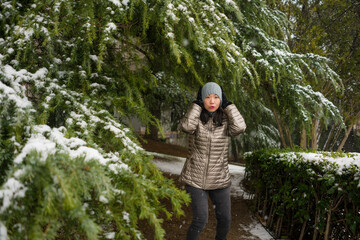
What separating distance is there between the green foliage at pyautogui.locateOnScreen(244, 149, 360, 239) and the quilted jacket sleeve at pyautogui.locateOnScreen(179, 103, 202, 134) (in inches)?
54.2

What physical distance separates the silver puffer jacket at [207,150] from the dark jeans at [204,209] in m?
0.07

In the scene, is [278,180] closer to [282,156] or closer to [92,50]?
[282,156]

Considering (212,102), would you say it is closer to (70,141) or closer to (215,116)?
(215,116)

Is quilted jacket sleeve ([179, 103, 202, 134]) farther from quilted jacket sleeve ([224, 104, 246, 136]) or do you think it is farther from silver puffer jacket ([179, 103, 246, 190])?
quilted jacket sleeve ([224, 104, 246, 136])

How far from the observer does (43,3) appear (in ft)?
7.91

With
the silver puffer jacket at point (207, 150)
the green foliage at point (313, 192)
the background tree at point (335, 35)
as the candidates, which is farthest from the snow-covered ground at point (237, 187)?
the background tree at point (335, 35)

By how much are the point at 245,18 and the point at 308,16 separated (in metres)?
Result: 5.08

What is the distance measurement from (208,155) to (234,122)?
16.0 inches

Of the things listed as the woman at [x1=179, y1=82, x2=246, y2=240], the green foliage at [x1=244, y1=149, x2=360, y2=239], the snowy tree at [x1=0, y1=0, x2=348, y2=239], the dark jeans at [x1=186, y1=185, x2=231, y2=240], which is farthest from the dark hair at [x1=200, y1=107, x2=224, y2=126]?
the green foliage at [x1=244, y1=149, x2=360, y2=239]

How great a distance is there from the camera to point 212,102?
279cm

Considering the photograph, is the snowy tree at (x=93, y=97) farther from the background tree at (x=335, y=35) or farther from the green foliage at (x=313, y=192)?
the background tree at (x=335, y=35)

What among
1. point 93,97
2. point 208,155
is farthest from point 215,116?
point 93,97

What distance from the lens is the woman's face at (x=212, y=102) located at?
279 cm

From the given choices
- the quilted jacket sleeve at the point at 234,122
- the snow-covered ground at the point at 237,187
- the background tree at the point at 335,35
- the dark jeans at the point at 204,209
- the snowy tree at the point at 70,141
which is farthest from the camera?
the background tree at the point at 335,35
